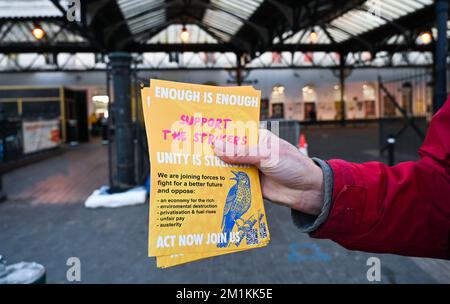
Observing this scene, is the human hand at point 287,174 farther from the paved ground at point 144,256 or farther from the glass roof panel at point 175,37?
the glass roof panel at point 175,37

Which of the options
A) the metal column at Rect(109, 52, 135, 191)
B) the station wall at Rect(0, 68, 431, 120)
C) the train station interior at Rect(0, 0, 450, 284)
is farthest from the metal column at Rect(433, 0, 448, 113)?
the metal column at Rect(109, 52, 135, 191)

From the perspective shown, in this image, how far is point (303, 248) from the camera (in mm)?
4387

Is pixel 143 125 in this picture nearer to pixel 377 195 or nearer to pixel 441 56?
pixel 377 195

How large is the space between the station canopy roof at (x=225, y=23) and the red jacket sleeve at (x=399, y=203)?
3.70 feet

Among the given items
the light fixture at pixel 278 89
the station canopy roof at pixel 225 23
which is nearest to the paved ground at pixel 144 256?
the light fixture at pixel 278 89

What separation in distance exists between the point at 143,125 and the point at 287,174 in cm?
455

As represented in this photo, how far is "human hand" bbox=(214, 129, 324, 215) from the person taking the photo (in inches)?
40.8

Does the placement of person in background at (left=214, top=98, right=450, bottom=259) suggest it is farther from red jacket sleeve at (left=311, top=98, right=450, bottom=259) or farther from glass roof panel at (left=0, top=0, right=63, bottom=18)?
glass roof panel at (left=0, top=0, right=63, bottom=18)

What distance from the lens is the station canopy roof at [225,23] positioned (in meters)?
6.50

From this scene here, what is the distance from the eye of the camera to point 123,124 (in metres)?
7.07

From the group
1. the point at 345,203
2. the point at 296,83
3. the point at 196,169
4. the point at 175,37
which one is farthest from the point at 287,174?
the point at 175,37

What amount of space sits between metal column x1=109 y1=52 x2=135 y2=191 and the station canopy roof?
3.08 ft
